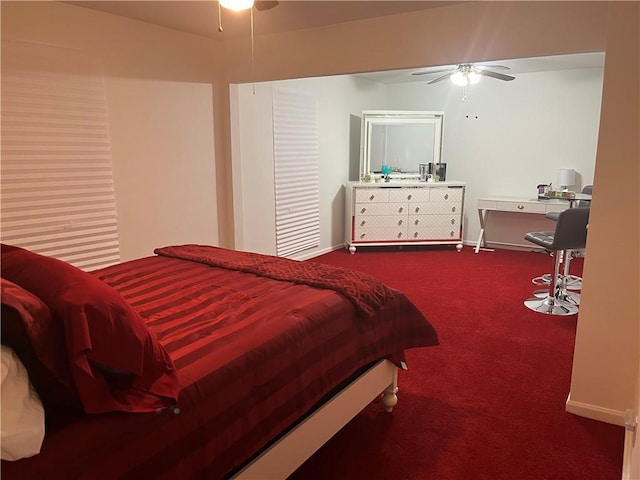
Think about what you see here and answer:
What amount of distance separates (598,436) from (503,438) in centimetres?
45

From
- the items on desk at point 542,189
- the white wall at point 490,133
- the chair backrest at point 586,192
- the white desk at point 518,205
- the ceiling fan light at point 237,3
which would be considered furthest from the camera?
the items on desk at point 542,189

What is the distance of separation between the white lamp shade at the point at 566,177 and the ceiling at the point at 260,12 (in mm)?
3332

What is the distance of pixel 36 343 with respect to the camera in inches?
42.2

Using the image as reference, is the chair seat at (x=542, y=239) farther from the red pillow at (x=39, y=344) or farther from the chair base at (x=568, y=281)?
the red pillow at (x=39, y=344)

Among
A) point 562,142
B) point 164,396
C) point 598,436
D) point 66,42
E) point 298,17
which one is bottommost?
point 598,436

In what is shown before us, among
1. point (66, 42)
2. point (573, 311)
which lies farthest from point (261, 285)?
point (573, 311)

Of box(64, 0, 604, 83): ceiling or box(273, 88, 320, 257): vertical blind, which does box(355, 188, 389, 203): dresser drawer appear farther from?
box(64, 0, 604, 83): ceiling

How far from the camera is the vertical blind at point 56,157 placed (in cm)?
281

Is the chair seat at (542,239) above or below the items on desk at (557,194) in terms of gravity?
below

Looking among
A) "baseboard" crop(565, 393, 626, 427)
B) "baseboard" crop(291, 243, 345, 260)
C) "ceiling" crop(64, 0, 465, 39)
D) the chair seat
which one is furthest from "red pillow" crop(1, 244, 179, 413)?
"baseboard" crop(291, 243, 345, 260)

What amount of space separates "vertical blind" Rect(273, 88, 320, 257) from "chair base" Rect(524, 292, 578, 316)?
2447 millimetres

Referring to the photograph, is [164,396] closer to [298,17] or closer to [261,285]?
[261,285]

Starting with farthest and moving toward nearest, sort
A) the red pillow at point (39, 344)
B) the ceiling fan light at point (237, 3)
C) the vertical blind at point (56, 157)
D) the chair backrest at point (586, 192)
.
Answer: the chair backrest at point (586, 192), the vertical blind at point (56, 157), the ceiling fan light at point (237, 3), the red pillow at point (39, 344)

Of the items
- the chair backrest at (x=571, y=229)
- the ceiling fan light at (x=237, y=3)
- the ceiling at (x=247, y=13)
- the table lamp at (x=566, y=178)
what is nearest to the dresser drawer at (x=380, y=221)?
the table lamp at (x=566, y=178)
